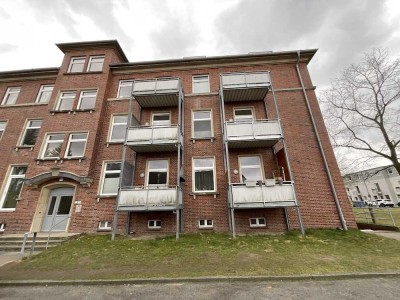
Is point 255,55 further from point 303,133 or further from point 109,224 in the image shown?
point 109,224

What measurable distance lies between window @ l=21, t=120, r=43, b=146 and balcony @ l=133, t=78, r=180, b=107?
7769 millimetres

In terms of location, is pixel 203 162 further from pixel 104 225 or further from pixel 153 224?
pixel 104 225

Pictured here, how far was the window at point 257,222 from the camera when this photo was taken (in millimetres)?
10469

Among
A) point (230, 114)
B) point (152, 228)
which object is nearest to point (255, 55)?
point (230, 114)

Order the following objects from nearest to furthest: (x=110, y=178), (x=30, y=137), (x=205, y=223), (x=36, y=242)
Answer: (x=36, y=242)
(x=205, y=223)
(x=110, y=178)
(x=30, y=137)

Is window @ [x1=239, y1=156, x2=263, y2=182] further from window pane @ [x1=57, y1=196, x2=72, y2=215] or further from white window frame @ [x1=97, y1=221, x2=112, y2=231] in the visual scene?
window pane @ [x1=57, y1=196, x2=72, y2=215]

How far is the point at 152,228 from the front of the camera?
1076cm

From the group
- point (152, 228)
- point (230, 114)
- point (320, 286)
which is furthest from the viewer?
point (230, 114)

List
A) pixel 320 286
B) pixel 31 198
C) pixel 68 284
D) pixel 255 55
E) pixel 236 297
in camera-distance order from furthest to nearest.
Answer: pixel 255 55, pixel 31 198, pixel 68 284, pixel 320 286, pixel 236 297

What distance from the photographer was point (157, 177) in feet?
39.1

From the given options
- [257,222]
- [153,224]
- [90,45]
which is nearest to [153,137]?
[153,224]

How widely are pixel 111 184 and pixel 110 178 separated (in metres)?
0.38

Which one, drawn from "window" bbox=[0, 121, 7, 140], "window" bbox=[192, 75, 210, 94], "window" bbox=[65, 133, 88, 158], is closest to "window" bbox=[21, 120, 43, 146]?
"window" bbox=[0, 121, 7, 140]

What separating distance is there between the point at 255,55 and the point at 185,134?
7.89 m
